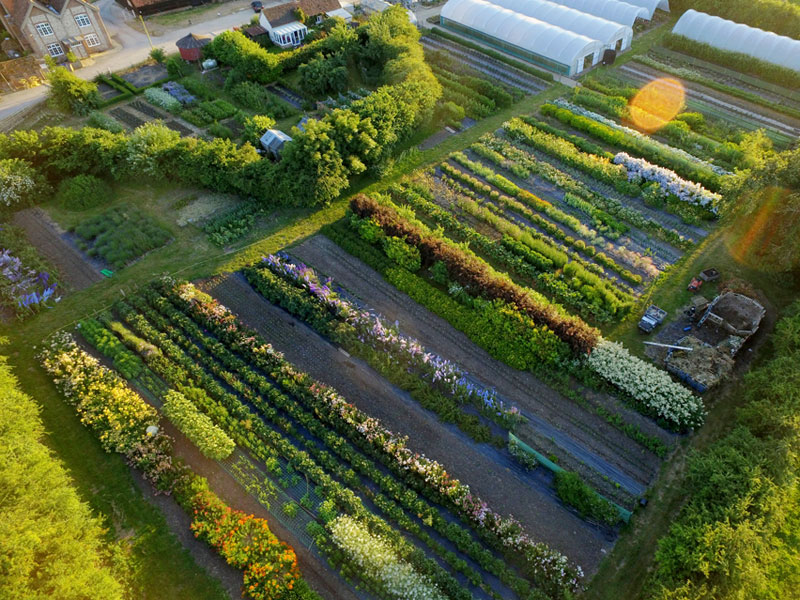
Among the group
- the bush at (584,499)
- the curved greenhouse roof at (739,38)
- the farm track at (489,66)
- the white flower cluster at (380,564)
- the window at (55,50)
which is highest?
the window at (55,50)

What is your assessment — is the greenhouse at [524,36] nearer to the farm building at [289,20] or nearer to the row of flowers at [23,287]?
the farm building at [289,20]

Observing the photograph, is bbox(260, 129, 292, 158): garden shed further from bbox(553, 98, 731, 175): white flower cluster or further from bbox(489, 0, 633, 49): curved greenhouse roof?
bbox(489, 0, 633, 49): curved greenhouse roof

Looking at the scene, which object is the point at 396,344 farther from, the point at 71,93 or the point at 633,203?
the point at 71,93

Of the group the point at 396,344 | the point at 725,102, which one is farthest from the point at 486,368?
the point at 725,102

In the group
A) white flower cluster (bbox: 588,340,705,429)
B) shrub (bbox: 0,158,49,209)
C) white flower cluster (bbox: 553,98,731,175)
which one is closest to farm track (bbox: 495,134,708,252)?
white flower cluster (bbox: 553,98,731,175)

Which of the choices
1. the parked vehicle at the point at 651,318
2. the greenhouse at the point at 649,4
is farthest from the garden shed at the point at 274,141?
the greenhouse at the point at 649,4

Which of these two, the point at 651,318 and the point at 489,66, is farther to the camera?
the point at 489,66

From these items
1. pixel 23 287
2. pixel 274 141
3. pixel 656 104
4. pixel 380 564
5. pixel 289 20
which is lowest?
pixel 380 564
